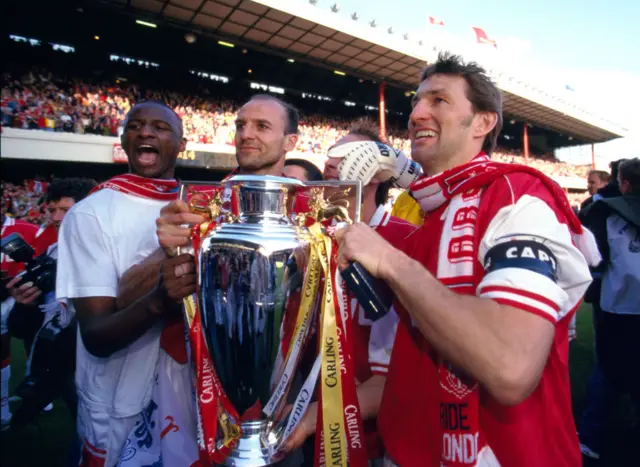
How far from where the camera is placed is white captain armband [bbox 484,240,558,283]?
0.86m

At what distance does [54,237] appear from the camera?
370 cm

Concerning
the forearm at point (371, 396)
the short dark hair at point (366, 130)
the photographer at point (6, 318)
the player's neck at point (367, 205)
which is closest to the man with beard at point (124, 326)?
the forearm at point (371, 396)

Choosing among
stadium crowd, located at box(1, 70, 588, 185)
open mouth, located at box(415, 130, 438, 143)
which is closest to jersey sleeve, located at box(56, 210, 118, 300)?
open mouth, located at box(415, 130, 438, 143)

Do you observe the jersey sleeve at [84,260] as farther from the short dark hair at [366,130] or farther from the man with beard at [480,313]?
the short dark hair at [366,130]

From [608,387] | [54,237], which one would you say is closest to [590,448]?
[608,387]

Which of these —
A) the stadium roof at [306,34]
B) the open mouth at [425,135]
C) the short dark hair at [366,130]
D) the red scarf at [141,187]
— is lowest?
the red scarf at [141,187]

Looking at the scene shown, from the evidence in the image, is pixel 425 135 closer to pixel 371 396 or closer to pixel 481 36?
pixel 371 396

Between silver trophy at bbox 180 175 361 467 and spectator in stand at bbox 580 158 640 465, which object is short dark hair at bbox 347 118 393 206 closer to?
silver trophy at bbox 180 175 361 467

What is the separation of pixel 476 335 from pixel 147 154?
1.41 m

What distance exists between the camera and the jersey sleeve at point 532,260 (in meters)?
0.84

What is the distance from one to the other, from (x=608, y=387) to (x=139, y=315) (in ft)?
10.6

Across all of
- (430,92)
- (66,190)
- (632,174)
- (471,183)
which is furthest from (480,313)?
(66,190)

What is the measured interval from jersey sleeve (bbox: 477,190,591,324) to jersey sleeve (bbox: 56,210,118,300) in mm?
1191

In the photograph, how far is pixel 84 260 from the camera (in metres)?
1.44
